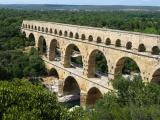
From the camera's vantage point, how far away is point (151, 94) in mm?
24859

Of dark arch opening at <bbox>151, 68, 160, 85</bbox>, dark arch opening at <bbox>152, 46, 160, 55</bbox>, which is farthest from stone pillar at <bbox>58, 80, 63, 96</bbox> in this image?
dark arch opening at <bbox>151, 68, 160, 85</bbox>

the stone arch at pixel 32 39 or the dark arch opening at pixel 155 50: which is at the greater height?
the dark arch opening at pixel 155 50

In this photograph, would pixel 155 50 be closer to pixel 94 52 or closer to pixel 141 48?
pixel 141 48

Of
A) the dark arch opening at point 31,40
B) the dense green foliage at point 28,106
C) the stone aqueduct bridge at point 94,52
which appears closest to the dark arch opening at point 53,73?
the stone aqueduct bridge at point 94,52

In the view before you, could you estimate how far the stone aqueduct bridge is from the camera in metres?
30.0

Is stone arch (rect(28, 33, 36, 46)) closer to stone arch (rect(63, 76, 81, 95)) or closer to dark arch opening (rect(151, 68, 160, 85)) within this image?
stone arch (rect(63, 76, 81, 95))

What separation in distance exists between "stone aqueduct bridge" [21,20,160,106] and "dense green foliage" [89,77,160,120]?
104 inches

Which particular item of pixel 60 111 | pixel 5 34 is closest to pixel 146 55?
pixel 60 111

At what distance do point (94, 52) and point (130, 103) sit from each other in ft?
45.4

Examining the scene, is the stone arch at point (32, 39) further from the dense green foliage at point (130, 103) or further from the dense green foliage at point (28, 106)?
the dense green foliage at point (28, 106)

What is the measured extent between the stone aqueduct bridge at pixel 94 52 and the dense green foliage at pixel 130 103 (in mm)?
2650

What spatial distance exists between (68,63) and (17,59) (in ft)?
25.8

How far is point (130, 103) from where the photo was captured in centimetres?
2430

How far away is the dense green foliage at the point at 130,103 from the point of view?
21064 mm
